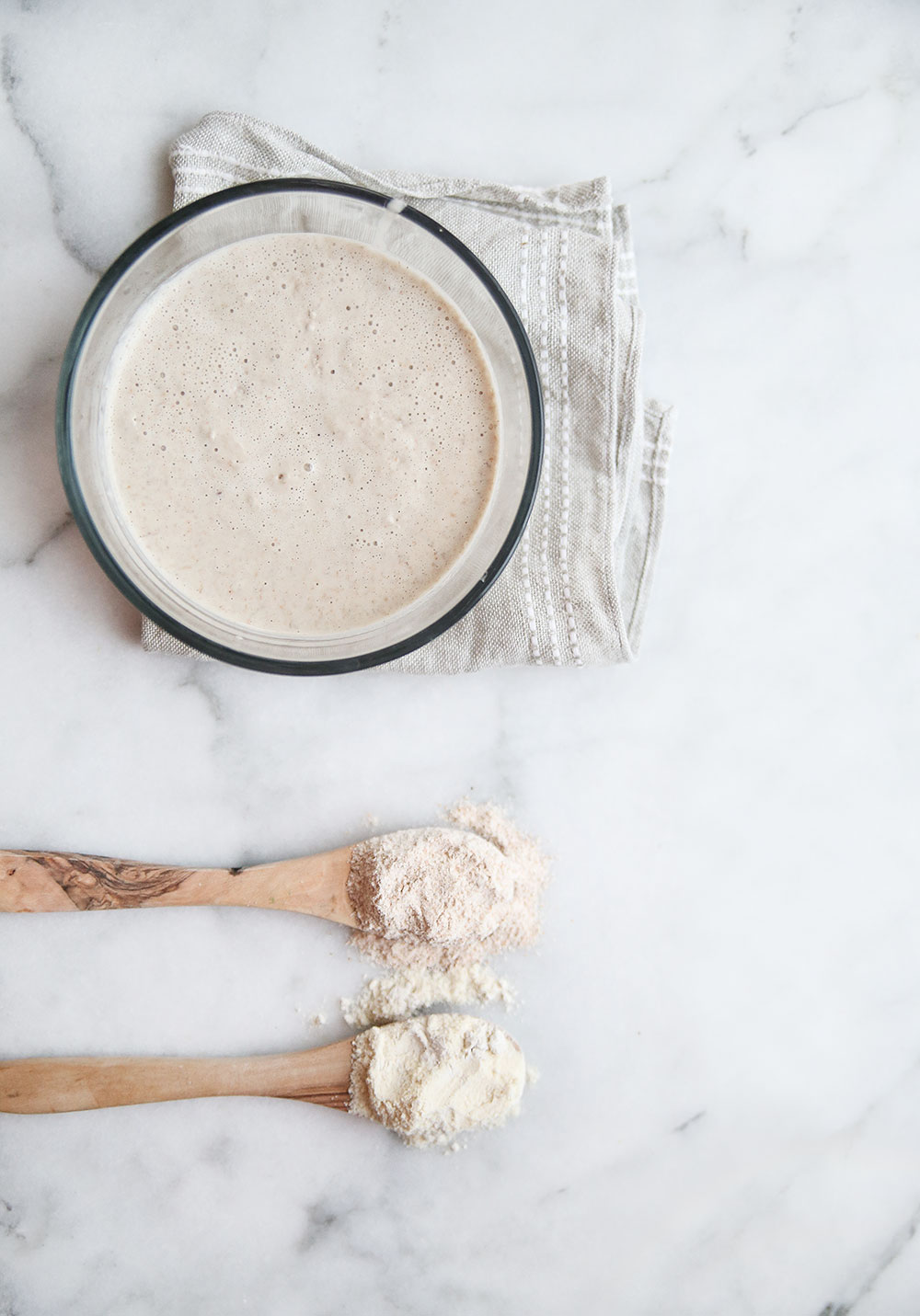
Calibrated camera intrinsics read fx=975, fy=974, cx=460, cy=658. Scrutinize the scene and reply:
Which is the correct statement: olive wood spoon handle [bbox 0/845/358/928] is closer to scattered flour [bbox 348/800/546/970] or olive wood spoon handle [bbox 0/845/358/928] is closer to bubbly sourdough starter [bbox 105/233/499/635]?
scattered flour [bbox 348/800/546/970]

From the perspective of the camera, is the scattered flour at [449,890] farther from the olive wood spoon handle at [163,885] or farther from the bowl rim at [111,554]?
the bowl rim at [111,554]

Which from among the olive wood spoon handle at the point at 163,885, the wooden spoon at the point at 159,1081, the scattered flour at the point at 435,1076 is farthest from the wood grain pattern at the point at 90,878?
the scattered flour at the point at 435,1076

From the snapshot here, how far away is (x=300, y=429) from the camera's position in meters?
1.08

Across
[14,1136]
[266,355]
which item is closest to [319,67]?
[266,355]

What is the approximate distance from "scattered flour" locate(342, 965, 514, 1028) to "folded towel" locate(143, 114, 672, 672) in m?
0.39

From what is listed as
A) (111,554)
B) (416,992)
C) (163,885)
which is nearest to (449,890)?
(416,992)

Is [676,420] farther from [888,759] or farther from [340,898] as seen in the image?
[340,898]

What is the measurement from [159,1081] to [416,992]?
34cm

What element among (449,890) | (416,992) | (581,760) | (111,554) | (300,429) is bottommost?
(416,992)

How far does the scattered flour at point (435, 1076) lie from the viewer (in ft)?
3.88

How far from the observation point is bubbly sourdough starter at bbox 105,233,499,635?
1.08 m

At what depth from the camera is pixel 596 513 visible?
118cm

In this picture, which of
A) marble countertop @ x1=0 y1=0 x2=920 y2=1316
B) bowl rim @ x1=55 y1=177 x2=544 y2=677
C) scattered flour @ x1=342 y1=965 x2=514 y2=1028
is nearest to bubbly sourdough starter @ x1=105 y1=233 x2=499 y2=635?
bowl rim @ x1=55 y1=177 x2=544 y2=677

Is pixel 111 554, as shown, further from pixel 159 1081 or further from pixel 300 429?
pixel 159 1081
